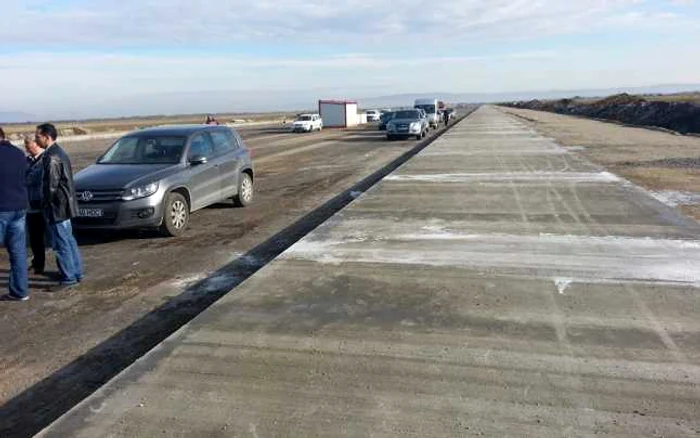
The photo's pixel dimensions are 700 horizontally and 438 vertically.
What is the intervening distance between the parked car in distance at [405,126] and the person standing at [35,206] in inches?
1048

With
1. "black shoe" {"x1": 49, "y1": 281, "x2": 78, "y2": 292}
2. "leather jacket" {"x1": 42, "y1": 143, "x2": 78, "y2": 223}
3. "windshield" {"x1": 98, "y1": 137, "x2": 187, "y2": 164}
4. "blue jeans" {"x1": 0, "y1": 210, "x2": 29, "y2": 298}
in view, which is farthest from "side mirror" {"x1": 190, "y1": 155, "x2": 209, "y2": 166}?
"blue jeans" {"x1": 0, "y1": 210, "x2": 29, "y2": 298}

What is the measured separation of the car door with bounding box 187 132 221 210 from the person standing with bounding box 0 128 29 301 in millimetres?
3599

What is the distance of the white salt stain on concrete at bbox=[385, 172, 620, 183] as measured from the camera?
13000mm

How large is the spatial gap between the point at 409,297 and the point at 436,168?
34.6 feet

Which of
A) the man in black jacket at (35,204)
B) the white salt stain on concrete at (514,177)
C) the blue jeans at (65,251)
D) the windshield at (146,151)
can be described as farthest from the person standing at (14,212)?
the white salt stain on concrete at (514,177)

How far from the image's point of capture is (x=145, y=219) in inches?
348

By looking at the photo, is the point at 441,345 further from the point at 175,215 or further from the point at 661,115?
the point at 661,115

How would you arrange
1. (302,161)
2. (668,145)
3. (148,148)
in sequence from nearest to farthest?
1. (148,148)
2. (302,161)
3. (668,145)

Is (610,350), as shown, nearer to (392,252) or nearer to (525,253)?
(525,253)

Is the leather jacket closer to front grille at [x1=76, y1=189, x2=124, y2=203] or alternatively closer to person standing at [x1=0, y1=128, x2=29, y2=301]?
person standing at [x1=0, y1=128, x2=29, y2=301]

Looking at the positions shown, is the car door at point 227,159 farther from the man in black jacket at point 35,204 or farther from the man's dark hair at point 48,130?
the man's dark hair at point 48,130

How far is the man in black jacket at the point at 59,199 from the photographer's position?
6602mm

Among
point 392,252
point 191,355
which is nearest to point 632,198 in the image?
point 392,252

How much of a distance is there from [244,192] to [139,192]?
346 centimetres
